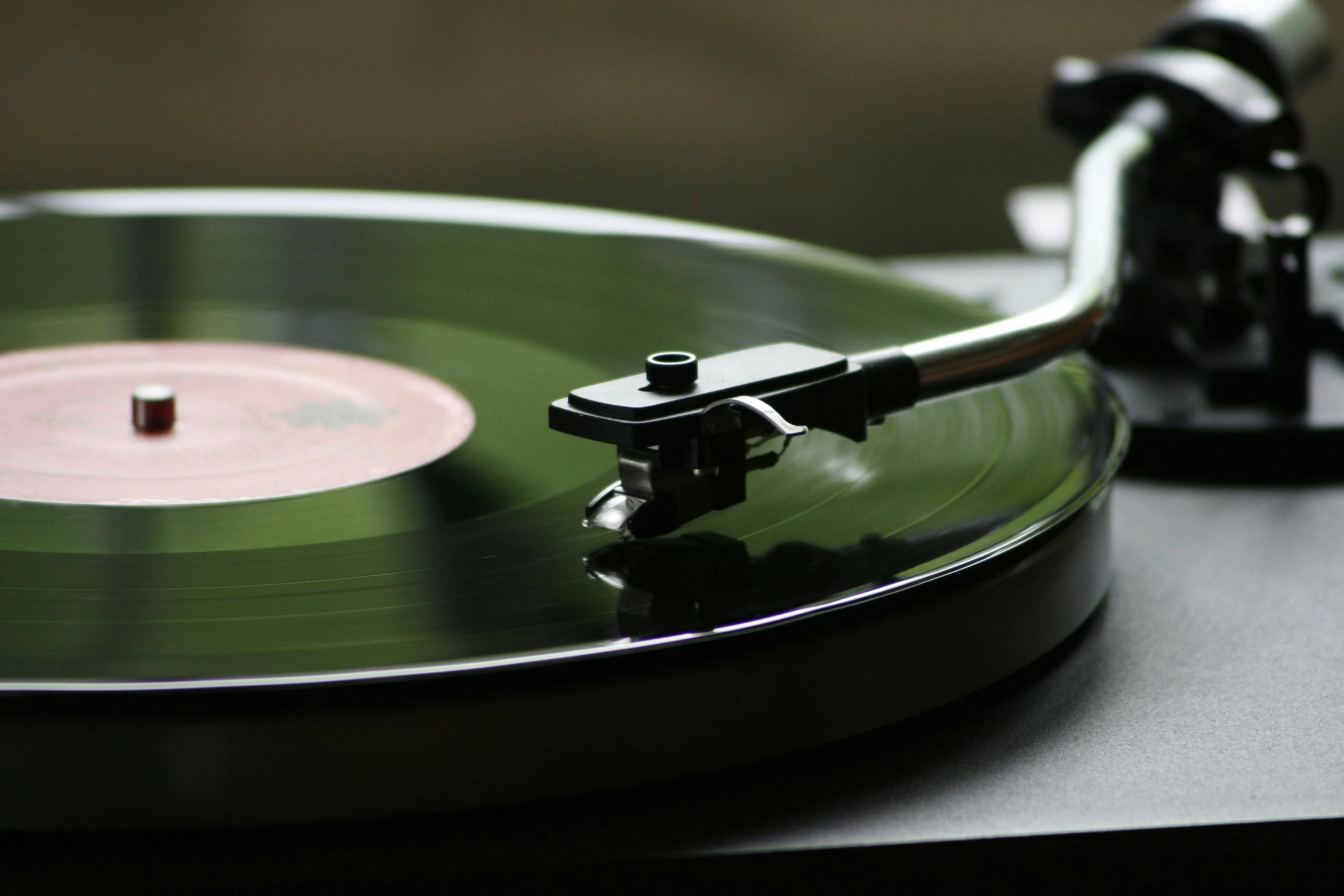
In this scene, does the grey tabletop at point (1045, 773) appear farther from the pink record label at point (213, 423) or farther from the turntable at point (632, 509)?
the pink record label at point (213, 423)

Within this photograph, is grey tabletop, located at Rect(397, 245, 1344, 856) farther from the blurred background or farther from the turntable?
the blurred background

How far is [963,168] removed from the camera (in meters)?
2.14

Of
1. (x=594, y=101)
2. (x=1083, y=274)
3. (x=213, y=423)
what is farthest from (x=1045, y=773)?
(x=594, y=101)

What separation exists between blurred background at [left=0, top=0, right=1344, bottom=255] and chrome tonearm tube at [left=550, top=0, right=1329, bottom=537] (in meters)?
1.04

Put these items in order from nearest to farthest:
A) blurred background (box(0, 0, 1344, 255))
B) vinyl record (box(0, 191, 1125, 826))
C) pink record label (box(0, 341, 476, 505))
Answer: vinyl record (box(0, 191, 1125, 826)) → pink record label (box(0, 341, 476, 505)) → blurred background (box(0, 0, 1344, 255))

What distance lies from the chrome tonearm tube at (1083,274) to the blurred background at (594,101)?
1.04 meters

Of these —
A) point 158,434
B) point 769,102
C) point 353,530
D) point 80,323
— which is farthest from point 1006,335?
point 769,102

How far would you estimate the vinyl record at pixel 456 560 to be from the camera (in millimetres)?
402

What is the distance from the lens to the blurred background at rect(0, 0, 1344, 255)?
1977mm

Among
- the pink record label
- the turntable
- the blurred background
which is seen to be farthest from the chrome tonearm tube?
the blurred background

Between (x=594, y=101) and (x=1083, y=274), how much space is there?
4.77 feet

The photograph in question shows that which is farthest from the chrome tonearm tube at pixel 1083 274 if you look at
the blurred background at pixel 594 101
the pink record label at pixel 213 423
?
the blurred background at pixel 594 101

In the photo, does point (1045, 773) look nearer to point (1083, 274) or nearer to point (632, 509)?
point (632, 509)

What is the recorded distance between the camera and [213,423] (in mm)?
729
